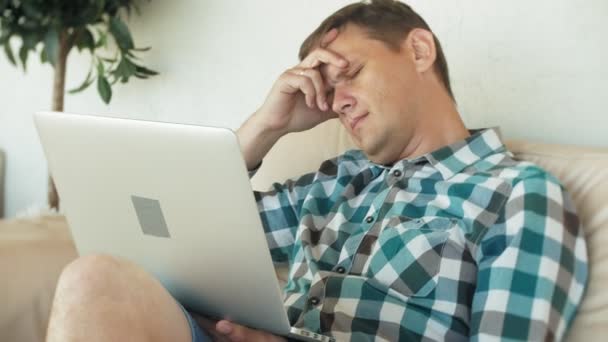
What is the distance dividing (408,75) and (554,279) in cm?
46

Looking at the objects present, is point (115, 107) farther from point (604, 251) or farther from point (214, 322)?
point (604, 251)

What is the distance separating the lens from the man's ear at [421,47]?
4.03ft

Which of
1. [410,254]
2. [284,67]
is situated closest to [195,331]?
[410,254]

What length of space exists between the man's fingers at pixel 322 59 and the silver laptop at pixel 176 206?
0.45 m

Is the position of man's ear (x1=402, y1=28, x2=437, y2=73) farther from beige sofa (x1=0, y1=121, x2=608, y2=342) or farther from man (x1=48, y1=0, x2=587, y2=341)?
beige sofa (x1=0, y1=121, x2=608, y2=342)

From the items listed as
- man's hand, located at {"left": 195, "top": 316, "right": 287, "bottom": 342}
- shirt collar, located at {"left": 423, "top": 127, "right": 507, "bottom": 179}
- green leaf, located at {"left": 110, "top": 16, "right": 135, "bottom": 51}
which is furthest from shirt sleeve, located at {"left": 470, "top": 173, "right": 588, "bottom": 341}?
green leaf, located at {"left": 110, "top": 16, "right": 135, "bottom": 51}

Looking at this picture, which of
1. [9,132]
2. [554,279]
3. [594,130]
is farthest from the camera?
[9,132]

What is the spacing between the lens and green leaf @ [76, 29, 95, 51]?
2.00 metres

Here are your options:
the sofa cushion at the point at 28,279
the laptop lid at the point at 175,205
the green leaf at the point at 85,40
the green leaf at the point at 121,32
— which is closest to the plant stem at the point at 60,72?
the green leaf at the point at 85,40

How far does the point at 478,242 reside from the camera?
0.98 metres

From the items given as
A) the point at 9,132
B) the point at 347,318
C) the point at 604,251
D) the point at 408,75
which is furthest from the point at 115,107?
the point at 604,251

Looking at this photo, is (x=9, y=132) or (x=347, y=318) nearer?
(x=347, y=318)

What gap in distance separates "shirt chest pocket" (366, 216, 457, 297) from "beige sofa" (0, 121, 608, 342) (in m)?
0.20

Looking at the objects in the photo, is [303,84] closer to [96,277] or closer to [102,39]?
[96,277]
